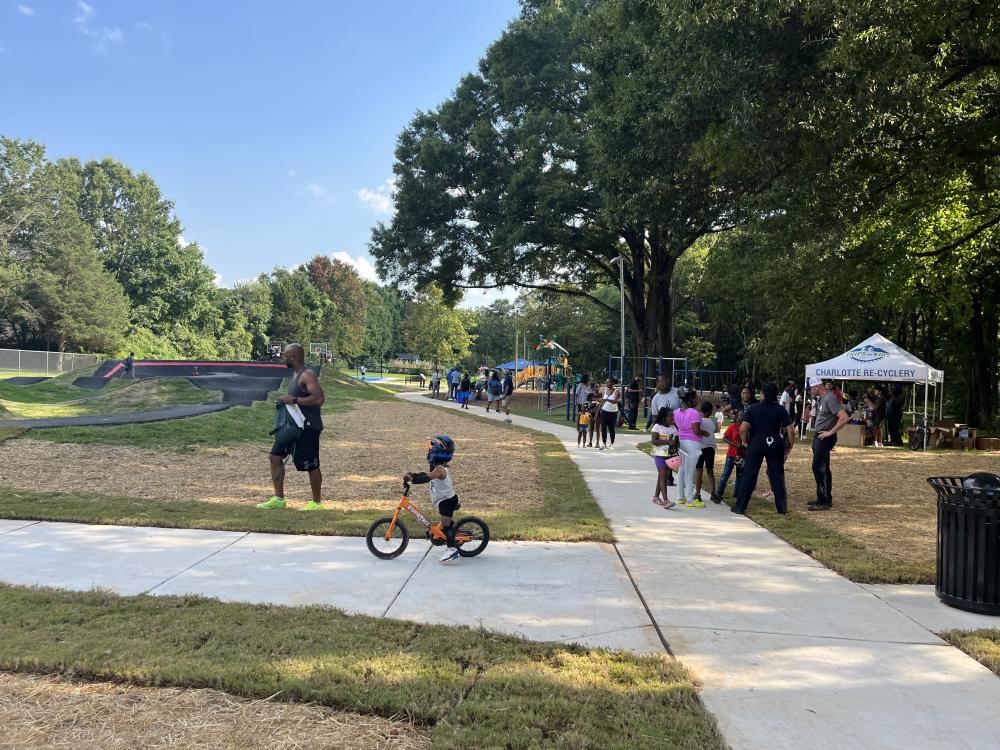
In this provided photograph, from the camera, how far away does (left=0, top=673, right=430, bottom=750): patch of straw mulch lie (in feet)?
9.57

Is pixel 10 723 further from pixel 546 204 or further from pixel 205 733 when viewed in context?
pixel 546 204

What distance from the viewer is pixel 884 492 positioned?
34.0 feet

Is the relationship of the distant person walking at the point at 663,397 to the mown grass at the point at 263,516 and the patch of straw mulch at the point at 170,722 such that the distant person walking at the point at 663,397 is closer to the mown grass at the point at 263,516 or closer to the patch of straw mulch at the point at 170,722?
the mown grass at the point at 263,516

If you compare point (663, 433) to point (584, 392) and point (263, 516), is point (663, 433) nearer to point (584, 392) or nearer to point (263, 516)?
point (263, 516)

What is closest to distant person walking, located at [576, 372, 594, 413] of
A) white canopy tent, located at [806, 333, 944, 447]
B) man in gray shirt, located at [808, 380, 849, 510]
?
white canopy tent, located at [806, 333, 944, 447]

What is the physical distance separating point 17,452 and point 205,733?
34.2 ft

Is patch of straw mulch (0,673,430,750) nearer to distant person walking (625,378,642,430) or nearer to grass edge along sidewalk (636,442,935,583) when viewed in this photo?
grass edge along sidewalk (636,442,935,583)

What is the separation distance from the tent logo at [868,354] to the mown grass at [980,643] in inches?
573

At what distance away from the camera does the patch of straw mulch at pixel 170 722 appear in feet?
9.57

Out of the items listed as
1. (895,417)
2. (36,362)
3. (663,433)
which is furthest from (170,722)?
(36,362)

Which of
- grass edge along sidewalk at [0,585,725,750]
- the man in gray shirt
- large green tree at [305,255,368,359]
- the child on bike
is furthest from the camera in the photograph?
large green tree at [305,255,368,359]

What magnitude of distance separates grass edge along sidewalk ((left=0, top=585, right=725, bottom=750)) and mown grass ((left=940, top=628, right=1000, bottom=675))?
6.39ft

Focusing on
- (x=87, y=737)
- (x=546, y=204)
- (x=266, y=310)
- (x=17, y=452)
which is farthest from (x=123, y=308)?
(x=87, y=737)

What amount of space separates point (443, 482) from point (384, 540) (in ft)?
2.54
